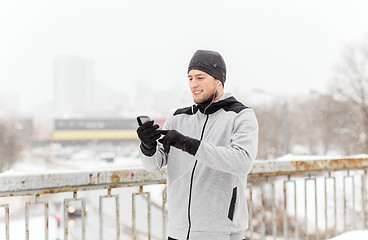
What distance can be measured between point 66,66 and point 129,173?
364 feet

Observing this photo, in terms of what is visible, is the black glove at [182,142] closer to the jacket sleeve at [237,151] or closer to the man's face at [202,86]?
the jacket sleeve at [237,151]

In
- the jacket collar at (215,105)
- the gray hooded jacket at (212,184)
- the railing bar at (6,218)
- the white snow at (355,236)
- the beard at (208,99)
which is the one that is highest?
the beard at (208,99)

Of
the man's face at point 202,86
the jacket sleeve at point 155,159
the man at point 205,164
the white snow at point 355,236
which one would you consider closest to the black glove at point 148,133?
the man at point 205,164

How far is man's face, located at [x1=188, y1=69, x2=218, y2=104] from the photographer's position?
80.8 inches

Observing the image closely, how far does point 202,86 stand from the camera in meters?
2.05

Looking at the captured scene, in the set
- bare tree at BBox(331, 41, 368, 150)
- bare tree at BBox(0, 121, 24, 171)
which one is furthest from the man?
bare tree at BBox(0, 121, 24, 171)

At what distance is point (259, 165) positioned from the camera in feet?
10.2

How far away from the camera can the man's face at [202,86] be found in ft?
6.73

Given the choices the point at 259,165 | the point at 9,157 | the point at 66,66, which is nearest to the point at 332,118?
the point at 259,165

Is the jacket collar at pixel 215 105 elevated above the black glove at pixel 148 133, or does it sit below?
above

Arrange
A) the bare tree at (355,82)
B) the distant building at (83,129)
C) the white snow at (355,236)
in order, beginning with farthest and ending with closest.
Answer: the distant building at (83,129)
the bare tree at (355,82)
the white snow at (355,236)

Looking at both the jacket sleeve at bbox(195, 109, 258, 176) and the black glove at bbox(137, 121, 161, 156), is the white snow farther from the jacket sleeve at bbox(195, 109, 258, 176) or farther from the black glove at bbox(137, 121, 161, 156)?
the black glove at bbox(137, 121, 161, 156)

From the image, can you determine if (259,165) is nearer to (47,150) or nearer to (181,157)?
(181,157)

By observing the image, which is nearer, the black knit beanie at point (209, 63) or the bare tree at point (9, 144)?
the black knit beanie at point (209, 63)
